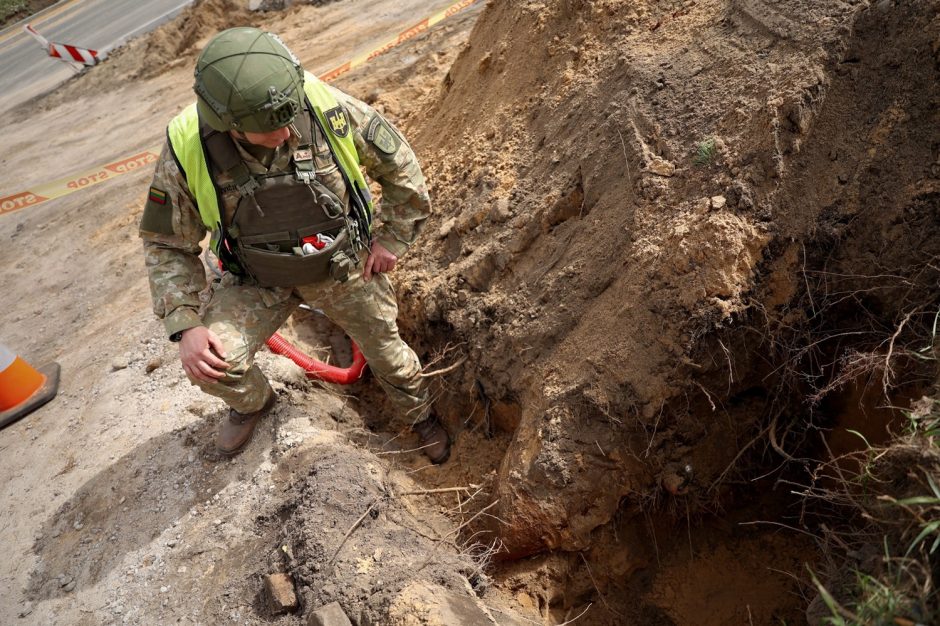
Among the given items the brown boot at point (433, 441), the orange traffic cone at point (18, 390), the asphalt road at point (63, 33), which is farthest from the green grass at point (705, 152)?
the asphalt road at point (63, 33)

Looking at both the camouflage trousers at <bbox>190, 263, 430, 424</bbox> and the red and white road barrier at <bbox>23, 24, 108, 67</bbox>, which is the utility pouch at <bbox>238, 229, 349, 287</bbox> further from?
the red and white road barrier at <bbox>23, 24, 108, 67</bbox>

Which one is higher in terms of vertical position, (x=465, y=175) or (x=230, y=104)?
(x=230, y=104)

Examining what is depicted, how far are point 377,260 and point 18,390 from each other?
3.03 meters

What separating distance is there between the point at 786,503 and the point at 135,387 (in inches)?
150

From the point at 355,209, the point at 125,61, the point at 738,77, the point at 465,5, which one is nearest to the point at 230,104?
the point at 355,209

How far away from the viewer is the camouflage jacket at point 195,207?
2.57 metres

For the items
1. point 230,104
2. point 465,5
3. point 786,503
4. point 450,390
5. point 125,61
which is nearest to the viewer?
point 230,104

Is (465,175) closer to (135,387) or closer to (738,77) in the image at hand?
(738,77)

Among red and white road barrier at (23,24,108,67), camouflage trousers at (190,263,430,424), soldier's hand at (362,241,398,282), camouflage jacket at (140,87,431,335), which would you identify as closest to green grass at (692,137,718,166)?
camouflage jacket at (140,87,431,335)

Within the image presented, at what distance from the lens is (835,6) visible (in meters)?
2.86

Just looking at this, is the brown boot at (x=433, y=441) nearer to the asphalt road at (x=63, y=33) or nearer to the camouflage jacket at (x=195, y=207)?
the camouflage jacket at (x=195, y=207)

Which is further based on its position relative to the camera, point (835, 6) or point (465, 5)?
point (465, 5)

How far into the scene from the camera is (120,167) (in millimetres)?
7562

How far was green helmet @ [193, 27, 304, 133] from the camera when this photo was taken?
2.24 m
